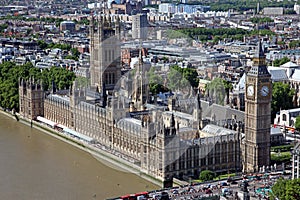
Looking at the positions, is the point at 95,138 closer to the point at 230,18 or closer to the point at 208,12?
the point at 230,18

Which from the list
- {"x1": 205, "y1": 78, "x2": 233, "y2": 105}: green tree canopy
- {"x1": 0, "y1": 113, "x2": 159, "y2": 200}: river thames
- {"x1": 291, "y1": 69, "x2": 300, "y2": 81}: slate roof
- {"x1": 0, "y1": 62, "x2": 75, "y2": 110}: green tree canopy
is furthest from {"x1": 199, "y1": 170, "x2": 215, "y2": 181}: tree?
{"x1": 291, "y1": 69, "x2": 300, "y2": 81}: slate roof

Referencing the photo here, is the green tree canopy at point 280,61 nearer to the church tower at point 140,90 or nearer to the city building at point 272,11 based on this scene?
the church tower at point 140,90

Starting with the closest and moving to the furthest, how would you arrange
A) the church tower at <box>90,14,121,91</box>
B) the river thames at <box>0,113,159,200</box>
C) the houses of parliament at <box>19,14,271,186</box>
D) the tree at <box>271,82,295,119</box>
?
the river thames at <box>0,113,159,200</box>, the houses of parliament at <box>19,14,271,186</box>, the church tower at <box>90,14,121,91</box>, the tree at <box>271,82,295,119</box>

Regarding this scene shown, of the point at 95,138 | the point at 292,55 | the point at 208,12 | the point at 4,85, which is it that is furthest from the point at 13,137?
the point at 208,12

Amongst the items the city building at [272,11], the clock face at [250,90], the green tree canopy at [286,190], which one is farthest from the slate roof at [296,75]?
the city building at [272,11]

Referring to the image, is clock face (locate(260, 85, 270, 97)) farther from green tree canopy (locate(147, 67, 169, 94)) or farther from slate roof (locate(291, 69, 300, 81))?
slate roof (locate(291, 69, 300, 81))

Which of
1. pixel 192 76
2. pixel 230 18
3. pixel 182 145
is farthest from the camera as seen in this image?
pixel 230 18

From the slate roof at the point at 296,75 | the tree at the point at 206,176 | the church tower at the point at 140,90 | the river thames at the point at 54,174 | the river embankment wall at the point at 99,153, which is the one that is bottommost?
the river thames at the point at 54,174
